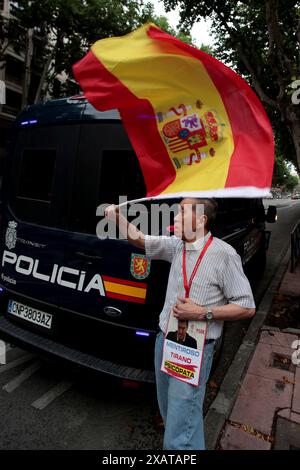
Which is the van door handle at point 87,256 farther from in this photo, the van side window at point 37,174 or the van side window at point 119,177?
the van side window at point 37,174

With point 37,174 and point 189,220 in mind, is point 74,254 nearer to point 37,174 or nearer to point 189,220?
point 37,174

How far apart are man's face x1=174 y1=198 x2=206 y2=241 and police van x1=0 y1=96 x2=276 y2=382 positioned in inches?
24.0

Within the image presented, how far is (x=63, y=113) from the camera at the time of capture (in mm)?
2828

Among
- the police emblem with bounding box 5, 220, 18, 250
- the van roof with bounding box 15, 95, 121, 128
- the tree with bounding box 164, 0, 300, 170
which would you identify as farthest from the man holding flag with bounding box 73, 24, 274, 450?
the tree with bounding box 164, 0, 300, 170

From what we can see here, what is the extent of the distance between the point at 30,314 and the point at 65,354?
56 cm

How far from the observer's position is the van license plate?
2885 mm

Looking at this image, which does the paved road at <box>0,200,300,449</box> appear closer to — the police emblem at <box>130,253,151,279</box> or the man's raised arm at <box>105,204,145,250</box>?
the police emblem at <box>130,253,151,279</box>

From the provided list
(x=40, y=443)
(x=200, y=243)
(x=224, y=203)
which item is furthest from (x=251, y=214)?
(x=40, y=443)

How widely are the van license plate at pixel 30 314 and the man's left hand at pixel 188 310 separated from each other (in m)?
1.45

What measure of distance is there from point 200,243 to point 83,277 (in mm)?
1171

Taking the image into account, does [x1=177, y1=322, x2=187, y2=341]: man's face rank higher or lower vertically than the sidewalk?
higher

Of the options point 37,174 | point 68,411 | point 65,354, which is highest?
point 37,174

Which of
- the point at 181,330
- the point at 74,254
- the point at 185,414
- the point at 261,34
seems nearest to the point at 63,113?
the point at 74,254
